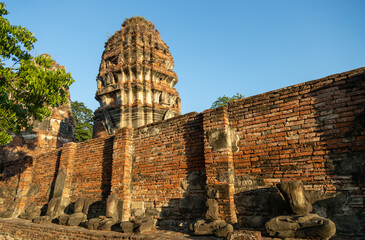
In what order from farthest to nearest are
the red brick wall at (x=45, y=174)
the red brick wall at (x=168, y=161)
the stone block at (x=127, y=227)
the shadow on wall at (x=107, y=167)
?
the red brick wall at (x=45, y=174), the shadow on wall at (x=107, y=167), the red brick wall at (x=168, y=161), the stone block at (x=127, y=227)

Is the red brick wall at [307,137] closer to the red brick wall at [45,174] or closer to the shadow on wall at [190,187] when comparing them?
the shadow on wall at [190,187]

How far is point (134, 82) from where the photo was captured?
36.5 feet

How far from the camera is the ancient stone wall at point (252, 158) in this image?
4074mm

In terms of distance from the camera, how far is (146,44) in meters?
12.0

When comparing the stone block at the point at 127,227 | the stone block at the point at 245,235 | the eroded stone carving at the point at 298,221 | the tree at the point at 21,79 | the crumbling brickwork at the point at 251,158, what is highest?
the tree at the point at 21,79

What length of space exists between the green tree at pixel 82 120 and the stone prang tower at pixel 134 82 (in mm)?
13364

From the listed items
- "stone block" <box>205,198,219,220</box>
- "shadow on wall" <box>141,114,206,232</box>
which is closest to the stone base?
"stone block" <box>205,198,219,220</box>

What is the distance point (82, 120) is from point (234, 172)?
24.4 metres

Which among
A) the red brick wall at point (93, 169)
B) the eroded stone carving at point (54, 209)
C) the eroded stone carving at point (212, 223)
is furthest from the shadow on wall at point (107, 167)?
the eroded stone carving at point (212, 223)

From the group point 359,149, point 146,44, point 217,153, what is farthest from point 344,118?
point 146,44

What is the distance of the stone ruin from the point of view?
402cm

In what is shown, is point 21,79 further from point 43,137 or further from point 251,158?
point 43,137

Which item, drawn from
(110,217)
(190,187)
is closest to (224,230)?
(190,187)

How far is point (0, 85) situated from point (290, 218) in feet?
25.5
